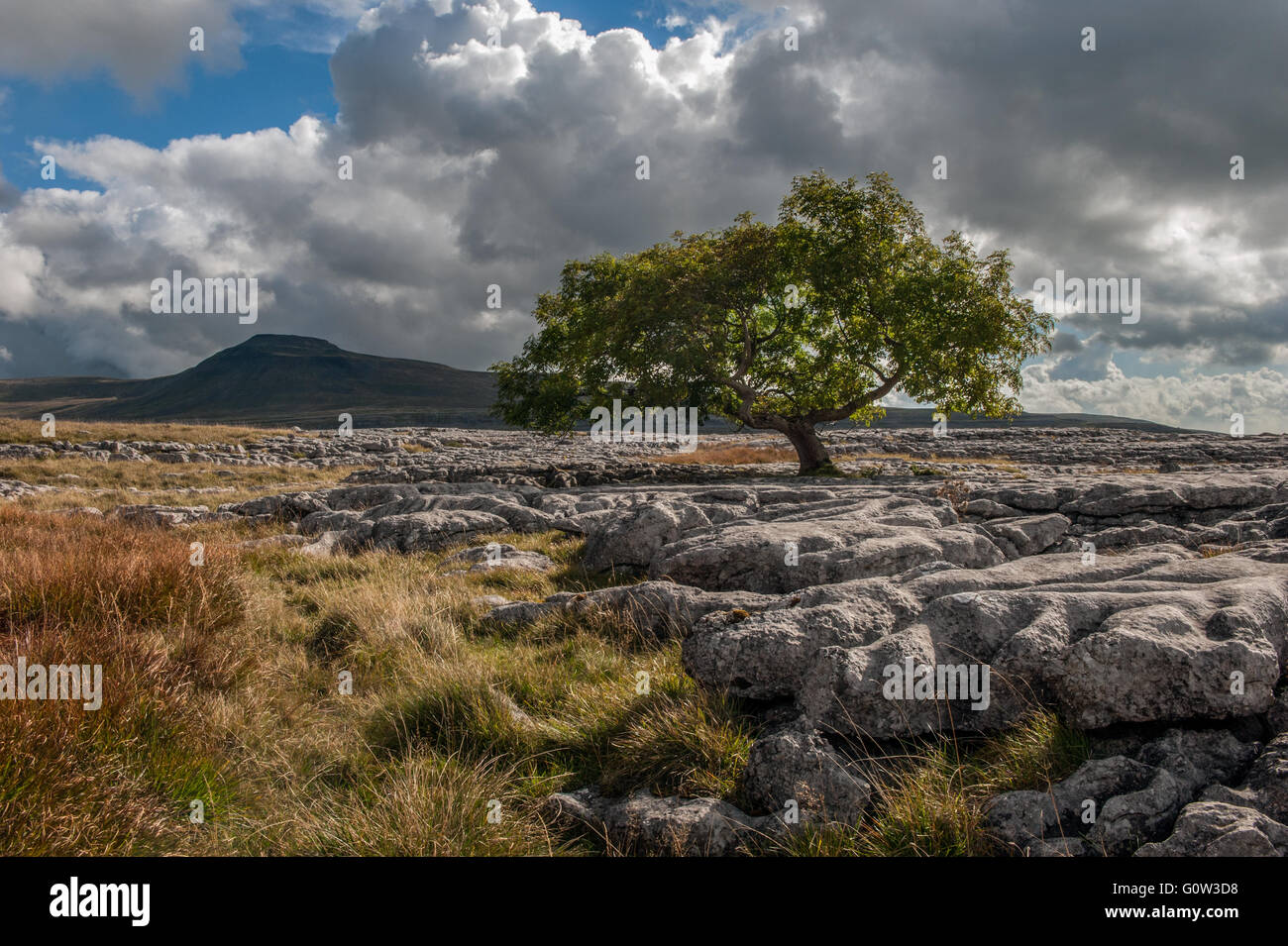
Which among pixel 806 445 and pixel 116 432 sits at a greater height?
pixel 116 432

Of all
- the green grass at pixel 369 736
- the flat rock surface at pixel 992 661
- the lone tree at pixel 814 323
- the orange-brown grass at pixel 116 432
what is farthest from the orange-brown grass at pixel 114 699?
the orange-brown grass at pixel 116 432

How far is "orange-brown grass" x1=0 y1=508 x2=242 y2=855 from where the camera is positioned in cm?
366

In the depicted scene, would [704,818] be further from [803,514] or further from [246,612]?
[803,514]

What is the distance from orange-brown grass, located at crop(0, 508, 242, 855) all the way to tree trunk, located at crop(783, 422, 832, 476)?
22933 mm

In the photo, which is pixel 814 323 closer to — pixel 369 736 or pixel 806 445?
pixel 806 445

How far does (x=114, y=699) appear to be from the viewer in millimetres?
4574

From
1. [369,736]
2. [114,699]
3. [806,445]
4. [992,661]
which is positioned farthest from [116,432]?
[992,661]

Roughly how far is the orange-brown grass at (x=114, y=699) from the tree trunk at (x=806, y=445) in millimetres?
22933

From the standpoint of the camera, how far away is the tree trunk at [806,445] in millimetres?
28222

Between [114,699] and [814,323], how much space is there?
27137mm

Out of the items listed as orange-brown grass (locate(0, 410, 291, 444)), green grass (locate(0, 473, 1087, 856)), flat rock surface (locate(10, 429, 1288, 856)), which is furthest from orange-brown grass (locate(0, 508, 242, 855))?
orange-brown grass (locate(0, 410, 291, 444))

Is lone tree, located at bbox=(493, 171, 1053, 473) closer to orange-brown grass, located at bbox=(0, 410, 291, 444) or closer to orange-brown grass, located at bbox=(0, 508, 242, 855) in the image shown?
orange-brown grass, located at bbox=(0, 508, 242, 855)

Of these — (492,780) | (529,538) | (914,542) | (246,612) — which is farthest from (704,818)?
(529,538)

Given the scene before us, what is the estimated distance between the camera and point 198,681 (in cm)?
578
